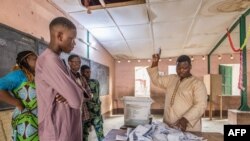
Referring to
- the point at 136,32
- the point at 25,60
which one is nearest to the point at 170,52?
the point at 136,32

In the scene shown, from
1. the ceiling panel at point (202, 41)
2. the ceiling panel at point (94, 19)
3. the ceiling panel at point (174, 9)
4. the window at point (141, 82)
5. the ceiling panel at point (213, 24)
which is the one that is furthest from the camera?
the window at point (141, 82)

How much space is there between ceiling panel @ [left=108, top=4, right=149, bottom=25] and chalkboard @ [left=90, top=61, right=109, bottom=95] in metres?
1.53

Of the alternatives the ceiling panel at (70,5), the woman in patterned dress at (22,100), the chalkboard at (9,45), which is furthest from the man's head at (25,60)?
the ceiling panel at (70,5)

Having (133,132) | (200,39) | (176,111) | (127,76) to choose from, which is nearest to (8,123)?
(133,132)

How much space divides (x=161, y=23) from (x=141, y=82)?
4086 millimetres

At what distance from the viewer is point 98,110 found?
3000mm

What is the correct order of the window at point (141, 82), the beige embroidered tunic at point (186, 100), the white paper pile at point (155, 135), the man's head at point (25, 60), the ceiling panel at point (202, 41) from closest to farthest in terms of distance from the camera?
1. the white paper pile at point (155, 135)
2. the man's head at point (25, 60)
3. the beige embroidered tunic at point (186, 100)
4. the ceiling panel at point (202, 41)
5. the window at point (141, 82)

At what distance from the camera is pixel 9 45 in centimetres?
228

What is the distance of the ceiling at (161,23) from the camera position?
3.63 metres

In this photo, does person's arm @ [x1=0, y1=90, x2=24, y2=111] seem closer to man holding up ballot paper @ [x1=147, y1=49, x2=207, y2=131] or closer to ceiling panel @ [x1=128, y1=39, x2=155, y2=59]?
man holding up ballot paper @ [x1=147, y1=49, x2=207, y2=131]

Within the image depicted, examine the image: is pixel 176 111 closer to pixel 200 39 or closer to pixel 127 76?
pixel 200 39

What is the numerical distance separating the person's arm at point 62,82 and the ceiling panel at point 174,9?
2.94 m

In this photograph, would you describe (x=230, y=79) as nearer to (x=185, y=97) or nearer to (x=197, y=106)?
(x=185, y=97)

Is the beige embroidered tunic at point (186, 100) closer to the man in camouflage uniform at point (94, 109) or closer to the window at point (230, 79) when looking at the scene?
the man in camouflage uniform at point (94, 109)
